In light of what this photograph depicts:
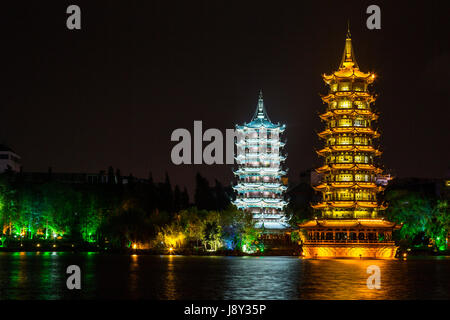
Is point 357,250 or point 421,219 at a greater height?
point 421,219

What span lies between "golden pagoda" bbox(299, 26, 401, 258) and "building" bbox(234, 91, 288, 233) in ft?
107

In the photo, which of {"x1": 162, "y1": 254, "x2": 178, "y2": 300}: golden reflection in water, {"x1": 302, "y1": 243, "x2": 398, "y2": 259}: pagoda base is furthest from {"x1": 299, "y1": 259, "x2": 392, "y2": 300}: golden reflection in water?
{"x1": 302, "y1": 243, "x2": 398, "y2": 259}: pagoda base

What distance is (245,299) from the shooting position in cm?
4634

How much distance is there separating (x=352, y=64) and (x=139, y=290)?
65707 mm

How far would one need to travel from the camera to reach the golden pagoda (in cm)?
9762

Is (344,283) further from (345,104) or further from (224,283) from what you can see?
(345,104)

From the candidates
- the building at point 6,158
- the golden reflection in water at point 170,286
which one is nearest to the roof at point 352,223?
the golden reflection in water at point 170,286

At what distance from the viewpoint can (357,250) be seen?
318 ft

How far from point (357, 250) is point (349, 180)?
1081cm

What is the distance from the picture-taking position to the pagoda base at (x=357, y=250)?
317ft

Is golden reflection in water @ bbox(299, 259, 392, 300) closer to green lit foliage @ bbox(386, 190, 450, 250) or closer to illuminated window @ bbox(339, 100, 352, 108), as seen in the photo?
illuminated window @ bbox(339, 100, 352, 108)

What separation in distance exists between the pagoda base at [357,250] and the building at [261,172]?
3619 cm

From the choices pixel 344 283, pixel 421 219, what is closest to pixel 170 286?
pixel 344 283
